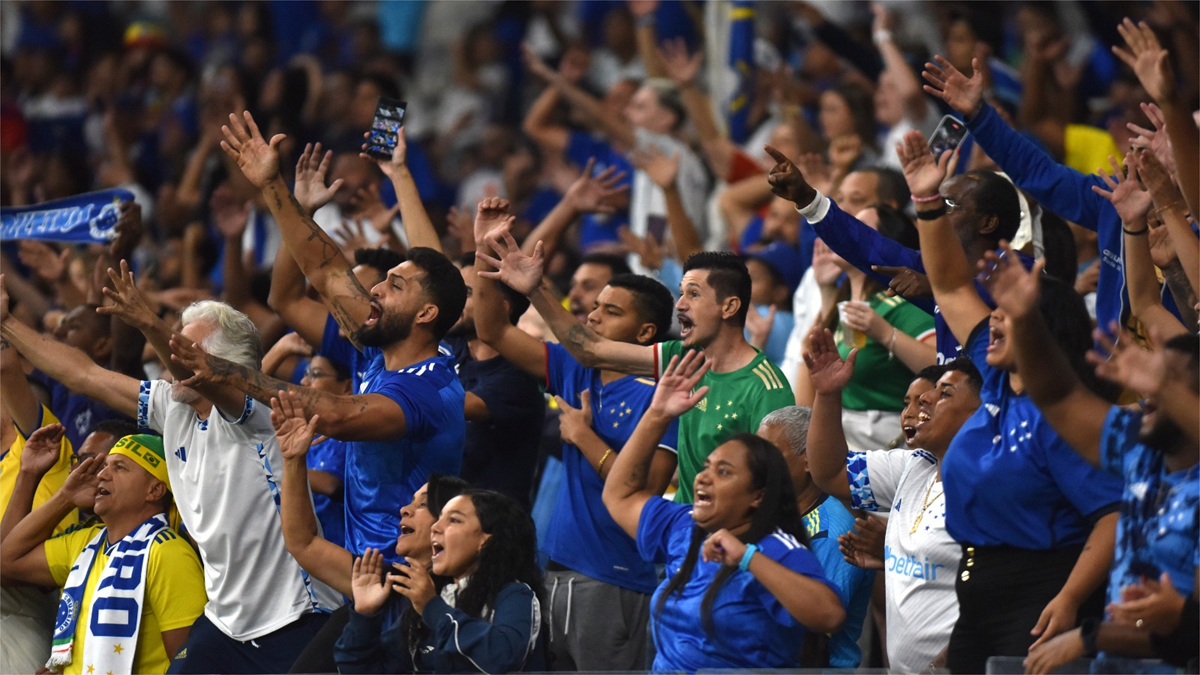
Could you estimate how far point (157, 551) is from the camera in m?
6.03

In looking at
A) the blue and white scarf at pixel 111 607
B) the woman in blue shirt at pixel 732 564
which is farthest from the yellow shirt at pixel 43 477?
the woman in blue shirt at pixel 732 564

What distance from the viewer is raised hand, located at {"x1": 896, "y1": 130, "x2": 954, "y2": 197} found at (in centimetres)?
511

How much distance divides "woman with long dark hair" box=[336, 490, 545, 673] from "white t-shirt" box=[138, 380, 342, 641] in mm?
760

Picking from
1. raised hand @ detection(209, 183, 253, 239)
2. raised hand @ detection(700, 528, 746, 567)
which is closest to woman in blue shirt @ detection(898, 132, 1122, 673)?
raised hand @ detection(700, 528, 746, 567)

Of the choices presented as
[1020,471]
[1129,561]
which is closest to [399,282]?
[1020,471]

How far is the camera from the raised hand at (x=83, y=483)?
607 centimetres

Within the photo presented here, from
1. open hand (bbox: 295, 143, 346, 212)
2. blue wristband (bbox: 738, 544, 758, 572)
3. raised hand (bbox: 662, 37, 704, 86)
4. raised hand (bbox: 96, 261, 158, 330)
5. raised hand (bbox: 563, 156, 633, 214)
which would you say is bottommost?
raised hand (bbox: 662, 37, 704, 86)

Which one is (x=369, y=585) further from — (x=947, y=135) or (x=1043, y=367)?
(x=947, y=135)

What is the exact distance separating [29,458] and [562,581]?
2130 millimetres

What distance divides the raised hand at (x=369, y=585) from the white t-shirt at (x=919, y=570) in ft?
5.14

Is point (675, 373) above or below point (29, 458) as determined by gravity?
above

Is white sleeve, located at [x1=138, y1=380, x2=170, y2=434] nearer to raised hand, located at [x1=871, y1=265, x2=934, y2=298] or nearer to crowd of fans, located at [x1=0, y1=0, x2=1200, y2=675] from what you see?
crowd of fans, located at [x1=0, y1=0, x2=1200, y2=675]

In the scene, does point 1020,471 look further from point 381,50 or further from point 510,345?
point 381,50

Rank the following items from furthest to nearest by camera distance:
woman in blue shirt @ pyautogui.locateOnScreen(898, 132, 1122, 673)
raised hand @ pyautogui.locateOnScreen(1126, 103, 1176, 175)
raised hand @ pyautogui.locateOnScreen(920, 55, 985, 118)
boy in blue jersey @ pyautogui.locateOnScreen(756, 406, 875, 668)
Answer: raised hand @ pyautogui.locateOnScreen(920, 55, 985, 118) < boy in blue jersey @ pyautogui.locateOnScreen(756, 406, 875, 668) < raised hand @ pyautogui.locateOnScreen(1126, 103, 1176, 175) < woman in blue shirt @ pyautogui.locateOnScreen(898, 132, 1122, 673)
